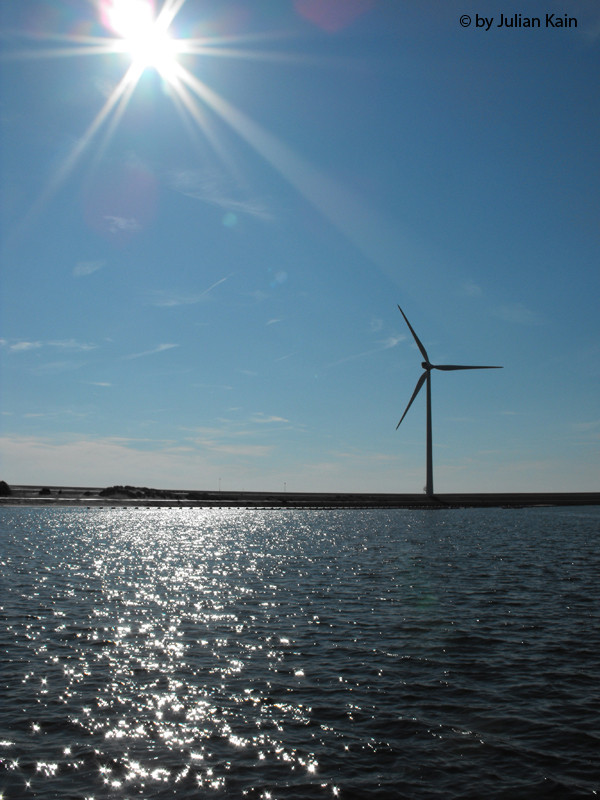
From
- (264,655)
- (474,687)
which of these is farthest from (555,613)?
(264,655)

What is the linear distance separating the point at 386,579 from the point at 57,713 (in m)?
29.8

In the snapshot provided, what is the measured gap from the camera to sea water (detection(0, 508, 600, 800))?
48.4ft

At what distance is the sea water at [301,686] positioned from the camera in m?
14.8

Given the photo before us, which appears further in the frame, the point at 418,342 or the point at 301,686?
the point at 418,342

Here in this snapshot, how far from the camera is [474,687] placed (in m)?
21.0

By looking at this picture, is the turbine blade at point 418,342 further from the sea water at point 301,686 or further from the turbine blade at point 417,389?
the sea water at point 301,686

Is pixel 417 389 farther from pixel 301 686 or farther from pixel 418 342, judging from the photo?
pixel 301 686

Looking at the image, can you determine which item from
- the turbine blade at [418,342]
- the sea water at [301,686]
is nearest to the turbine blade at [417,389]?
the turbine blade at [418,342]

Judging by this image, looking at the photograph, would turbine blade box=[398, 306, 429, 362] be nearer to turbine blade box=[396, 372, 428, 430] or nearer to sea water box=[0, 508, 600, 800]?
turbine blade box=[396, 372, 428, 430]

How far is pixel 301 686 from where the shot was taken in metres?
21.1

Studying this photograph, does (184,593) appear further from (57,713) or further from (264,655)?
(57,713)

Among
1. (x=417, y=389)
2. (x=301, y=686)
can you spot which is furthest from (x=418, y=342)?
(x=301, y=686)

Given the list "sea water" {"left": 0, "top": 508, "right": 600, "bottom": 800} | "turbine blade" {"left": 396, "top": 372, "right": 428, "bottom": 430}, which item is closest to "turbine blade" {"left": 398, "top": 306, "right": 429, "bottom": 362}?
"turbine blade" {"left": 396, "top": 372, "right": 428, "bottom": 430}

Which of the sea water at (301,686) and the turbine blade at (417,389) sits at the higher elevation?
the turbine blade at (417,389)
